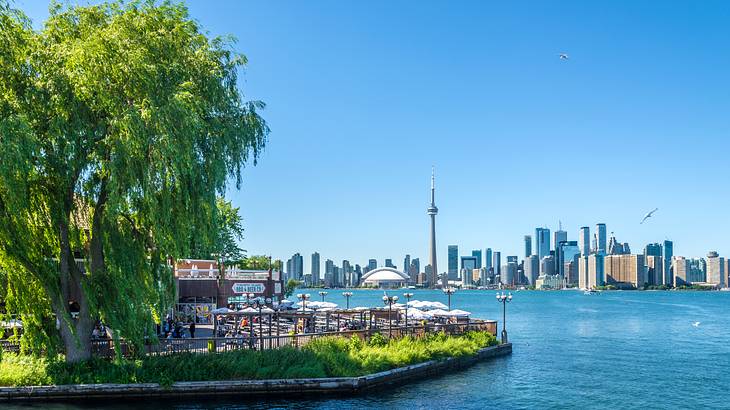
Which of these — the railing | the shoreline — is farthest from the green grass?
the railing

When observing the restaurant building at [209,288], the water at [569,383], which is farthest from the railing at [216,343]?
the restaurant building at [209,288]

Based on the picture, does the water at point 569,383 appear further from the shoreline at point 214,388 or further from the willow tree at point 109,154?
the willow tree at point 109,154

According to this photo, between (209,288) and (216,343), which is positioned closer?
(216,343)

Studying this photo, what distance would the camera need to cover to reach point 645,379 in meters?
37.6

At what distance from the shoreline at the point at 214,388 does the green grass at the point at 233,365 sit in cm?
31

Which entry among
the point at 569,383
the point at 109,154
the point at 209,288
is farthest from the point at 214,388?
the point at 209,288

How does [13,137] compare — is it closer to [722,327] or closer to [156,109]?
[156,109]

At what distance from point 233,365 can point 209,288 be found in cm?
2400

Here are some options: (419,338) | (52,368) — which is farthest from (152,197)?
(419,338)

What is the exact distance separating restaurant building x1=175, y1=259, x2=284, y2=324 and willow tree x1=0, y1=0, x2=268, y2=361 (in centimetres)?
2278

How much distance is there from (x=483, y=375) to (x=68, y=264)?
847 inches

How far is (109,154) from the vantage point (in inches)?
945

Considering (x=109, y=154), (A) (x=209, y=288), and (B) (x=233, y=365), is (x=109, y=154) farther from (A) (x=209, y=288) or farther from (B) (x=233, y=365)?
(A) (x=209, y=288)

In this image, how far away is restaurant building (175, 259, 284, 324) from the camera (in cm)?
5016
